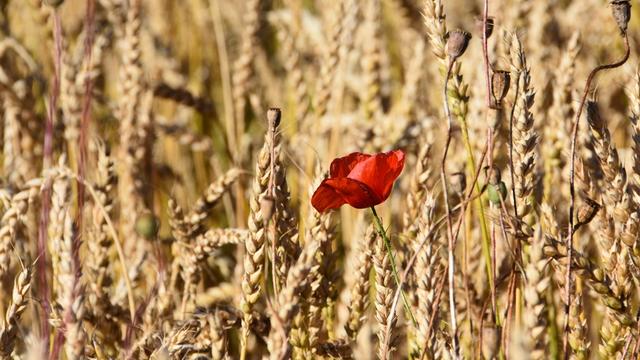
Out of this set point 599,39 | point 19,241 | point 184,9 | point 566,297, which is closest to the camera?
point 566,297

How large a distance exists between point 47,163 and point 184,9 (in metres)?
1.44

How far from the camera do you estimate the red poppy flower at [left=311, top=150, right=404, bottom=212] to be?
98cm

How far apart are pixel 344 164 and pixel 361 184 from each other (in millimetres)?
108

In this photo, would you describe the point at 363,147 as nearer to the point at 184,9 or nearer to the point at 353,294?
the point at 353,294

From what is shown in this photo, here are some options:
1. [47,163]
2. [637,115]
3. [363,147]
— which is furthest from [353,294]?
[363,147]

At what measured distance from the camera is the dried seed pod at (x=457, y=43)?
0.94 m

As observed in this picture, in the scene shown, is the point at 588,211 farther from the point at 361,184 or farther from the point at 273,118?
the point at 273,118

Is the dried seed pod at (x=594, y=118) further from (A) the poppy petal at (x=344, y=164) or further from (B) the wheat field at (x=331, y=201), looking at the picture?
(A) the poppy petal at (x=344, y=164)

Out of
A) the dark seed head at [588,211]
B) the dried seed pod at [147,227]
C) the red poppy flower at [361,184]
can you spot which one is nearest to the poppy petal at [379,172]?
the red poppy flower at [361,184]

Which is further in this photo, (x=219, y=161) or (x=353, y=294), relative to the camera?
(x=219, y=161)

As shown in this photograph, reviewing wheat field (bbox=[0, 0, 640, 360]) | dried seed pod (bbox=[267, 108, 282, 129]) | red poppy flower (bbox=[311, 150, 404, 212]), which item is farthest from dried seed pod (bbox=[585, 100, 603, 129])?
dried seed pod (bbox=[267, 108, 282, 129])

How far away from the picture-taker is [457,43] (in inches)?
37.1

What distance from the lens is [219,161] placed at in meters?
2.18

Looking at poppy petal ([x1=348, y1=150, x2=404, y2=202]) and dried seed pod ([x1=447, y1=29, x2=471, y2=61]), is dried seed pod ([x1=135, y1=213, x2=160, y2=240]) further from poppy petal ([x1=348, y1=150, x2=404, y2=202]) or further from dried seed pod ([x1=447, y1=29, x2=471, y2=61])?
dried seed pod ([x1=447, y1=29, x2=471, y2=61])
